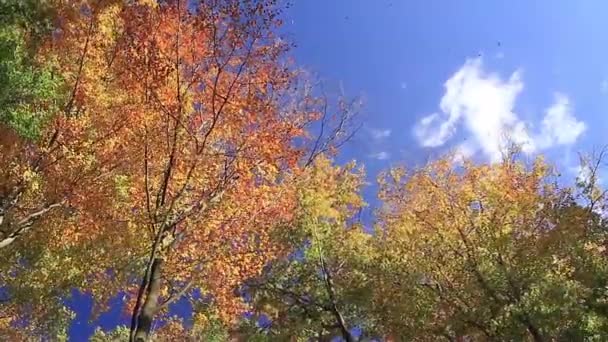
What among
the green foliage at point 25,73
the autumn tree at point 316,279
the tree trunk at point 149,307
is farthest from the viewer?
the autumn tree at point 316,279

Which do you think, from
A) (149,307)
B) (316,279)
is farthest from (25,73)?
(316,279)

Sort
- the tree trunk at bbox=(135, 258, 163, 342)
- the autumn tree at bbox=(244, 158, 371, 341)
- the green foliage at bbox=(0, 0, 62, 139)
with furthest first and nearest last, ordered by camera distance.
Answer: the autumn tree at bbox=(244, 158, 371, 341) < the tree trunk at bbox=(135, 258, 163, 342) < the green foliage at bbox=(0, 0, 62, 139)

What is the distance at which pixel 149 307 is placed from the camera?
9789 mm

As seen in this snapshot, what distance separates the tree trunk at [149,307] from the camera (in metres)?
9.33

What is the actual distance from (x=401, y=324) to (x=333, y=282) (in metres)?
2.97

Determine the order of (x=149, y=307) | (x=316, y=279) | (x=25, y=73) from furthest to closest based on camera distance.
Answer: (x=316, y=279), (x=149, y=307), (x=25, y=73)

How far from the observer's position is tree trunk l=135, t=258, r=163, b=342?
9332 millimetres

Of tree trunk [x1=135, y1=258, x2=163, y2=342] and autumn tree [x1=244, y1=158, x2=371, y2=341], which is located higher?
autumn tree [x1=244, y1=158, x2=371, y2=341]

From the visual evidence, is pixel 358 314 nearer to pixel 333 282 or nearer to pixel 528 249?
pixel 333 282

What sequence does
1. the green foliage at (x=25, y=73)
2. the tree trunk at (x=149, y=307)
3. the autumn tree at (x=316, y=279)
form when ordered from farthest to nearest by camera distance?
A: 1. the autumn tree at (x=316, y=279)
2. the tree trunk at (x=149, y=307)
3. the green foliage at (x=25, y=73)

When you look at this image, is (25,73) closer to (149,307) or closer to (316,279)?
(149,307)

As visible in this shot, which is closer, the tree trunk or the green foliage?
the green foliage

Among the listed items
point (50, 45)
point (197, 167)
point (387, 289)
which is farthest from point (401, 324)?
point (50, 45)

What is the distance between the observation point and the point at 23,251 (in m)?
12.4
